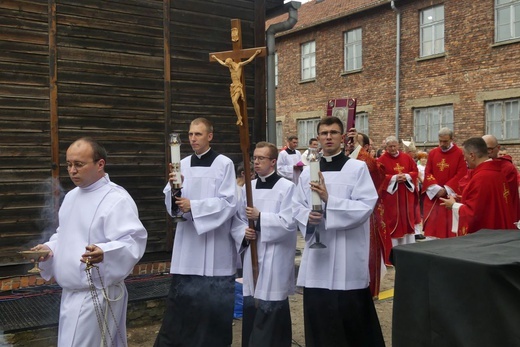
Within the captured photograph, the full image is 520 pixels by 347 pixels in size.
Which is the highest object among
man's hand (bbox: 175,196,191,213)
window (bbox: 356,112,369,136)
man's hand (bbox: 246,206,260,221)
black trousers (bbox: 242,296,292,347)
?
window (bbox: 356,112,369,136)

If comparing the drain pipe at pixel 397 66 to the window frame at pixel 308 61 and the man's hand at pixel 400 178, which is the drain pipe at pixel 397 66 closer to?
the window frame at pixel 308 61

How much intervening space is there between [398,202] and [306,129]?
15.1 m

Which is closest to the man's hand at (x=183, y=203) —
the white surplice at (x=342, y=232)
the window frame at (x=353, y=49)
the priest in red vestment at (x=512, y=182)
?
the white surplice at (x=342, y=232)

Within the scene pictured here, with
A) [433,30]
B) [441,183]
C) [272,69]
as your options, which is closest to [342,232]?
[272,69]

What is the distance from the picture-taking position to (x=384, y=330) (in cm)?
582

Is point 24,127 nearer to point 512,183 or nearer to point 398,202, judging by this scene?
point 512,183

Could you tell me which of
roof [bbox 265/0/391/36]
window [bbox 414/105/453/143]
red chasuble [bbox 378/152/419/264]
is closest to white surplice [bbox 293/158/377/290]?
red chasuble [bbox 378/152/419/264]

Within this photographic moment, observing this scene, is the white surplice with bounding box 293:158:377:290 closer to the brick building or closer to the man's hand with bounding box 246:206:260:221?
the man's hand with bounding box 246:206:260:221

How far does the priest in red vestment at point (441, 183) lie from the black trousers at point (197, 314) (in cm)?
444

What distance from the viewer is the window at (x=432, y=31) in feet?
59.9

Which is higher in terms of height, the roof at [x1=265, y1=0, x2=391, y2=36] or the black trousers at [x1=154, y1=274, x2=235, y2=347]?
the roof at [x1=265, y1=0, x2=391, y2=36]

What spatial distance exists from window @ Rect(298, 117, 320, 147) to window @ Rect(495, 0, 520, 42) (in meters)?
8.63

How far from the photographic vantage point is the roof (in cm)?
2080

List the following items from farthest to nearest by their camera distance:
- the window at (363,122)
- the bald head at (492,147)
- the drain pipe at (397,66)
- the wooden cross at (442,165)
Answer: the window at (363,122), the drain pipe at (397,66), the wooden cross at (442,165), the bald head at (492,147)
